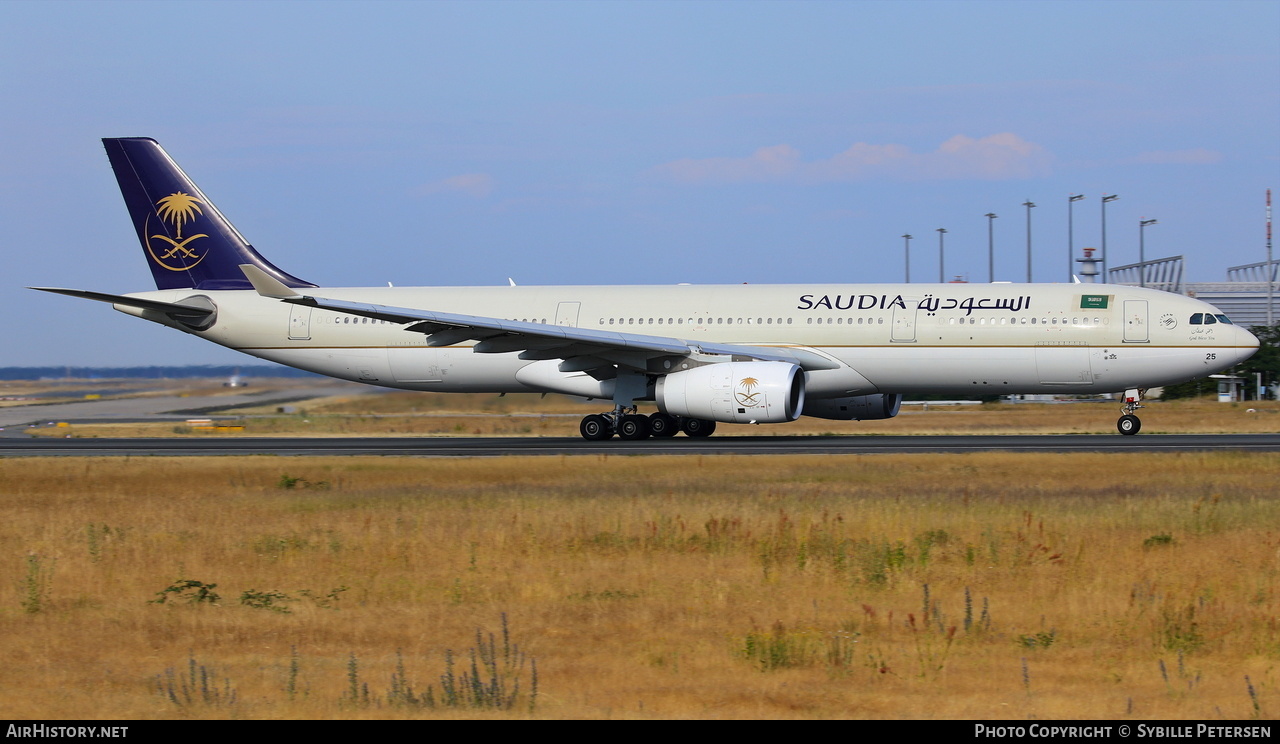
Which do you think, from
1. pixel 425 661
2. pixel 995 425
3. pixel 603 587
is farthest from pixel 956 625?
pixel 995 425

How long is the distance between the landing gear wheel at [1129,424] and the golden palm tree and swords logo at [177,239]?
75.5 feet

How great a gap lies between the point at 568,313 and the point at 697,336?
335cm

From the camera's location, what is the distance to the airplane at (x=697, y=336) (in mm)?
26094

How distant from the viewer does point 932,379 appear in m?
27.0

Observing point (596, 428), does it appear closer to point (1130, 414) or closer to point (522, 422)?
point (522, 422)

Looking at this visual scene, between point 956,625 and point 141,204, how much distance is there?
28.4 m

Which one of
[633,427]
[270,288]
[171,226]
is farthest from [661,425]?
[171,226]

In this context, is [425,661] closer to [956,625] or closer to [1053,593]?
[956,625]

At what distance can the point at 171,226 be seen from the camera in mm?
31844

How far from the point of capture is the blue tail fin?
3188 cm

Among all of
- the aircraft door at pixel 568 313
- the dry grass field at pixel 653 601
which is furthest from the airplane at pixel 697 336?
the dry grass field at pixel 653 601

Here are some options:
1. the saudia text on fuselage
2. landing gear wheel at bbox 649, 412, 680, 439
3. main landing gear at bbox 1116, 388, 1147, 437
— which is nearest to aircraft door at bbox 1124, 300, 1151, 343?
main landing gear at bbox 1116, 388, 1147, 437

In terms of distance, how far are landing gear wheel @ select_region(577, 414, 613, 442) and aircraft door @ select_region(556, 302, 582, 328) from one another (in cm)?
270

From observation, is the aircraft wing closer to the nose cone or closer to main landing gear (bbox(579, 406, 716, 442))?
main landing gear (bbox(579, 406, 716, 442))
